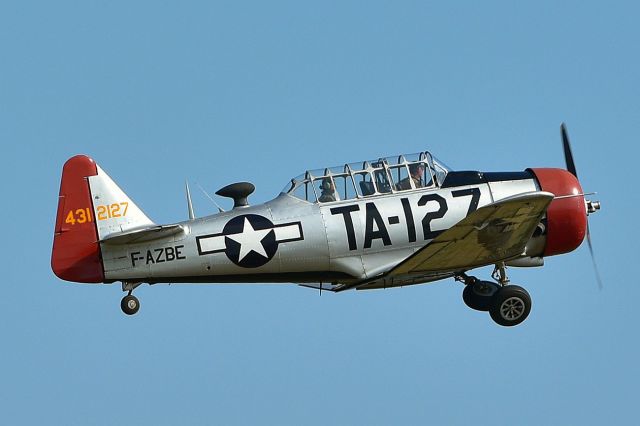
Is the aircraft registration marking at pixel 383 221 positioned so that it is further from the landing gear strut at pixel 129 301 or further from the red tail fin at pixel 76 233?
the red tail fin at pixel 76 233

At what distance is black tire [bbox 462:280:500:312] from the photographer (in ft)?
63.5

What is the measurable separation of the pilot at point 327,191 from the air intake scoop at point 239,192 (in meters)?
0.99

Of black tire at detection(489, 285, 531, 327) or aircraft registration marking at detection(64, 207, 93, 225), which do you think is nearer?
aircraft registration marking at detection(64, 207, 93, 225)

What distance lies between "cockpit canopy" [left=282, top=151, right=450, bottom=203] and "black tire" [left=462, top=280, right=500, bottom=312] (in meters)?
1.65

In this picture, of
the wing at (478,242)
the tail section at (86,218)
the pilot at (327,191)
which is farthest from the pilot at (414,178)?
the tail section at (86,218)

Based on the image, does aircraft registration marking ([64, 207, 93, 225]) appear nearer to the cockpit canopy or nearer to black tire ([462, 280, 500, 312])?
the cockpit canopy

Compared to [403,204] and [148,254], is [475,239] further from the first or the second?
[148,254]

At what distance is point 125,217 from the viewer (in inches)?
722

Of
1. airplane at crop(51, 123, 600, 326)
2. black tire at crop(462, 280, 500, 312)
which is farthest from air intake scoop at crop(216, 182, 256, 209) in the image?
black tire at crop(462, 280, 500, 312)

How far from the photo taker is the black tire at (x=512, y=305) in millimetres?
18797

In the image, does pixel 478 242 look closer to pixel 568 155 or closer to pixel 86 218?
pixel 568 155

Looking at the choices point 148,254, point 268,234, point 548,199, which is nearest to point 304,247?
point 268,234

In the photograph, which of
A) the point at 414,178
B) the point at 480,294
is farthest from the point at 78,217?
the point at 480,294

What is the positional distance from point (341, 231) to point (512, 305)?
8.43ft
